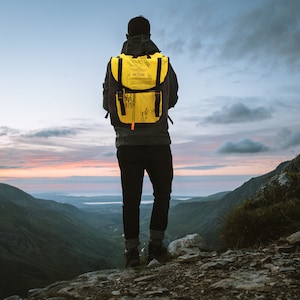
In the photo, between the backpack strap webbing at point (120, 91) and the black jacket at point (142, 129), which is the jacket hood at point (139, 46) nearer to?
the black jacket at point (142, 129)

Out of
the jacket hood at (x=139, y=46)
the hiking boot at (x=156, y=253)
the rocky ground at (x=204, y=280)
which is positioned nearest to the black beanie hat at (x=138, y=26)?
the jacket hood at (x=139, y=46)

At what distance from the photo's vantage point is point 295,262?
213 inches

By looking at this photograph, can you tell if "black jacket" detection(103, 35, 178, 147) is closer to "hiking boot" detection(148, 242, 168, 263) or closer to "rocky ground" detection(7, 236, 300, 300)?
"hiking boot" detection(148, 242, 168, 263)

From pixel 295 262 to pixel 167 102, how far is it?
331 cm

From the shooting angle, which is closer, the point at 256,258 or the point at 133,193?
the point at 256,258

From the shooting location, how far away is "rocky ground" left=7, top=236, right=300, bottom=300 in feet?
15.2

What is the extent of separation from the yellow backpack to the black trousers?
1.67ft

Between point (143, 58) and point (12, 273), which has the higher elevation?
point (143, 58)

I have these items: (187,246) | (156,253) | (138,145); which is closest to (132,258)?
(156,253)

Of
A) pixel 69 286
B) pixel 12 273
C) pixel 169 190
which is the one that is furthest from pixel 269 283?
pixel 12 273

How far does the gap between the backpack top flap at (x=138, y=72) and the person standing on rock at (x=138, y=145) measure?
2cm

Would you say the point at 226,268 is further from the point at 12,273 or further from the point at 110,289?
the point at 12,273

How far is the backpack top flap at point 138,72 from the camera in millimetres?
6520

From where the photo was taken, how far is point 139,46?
6.88 m
